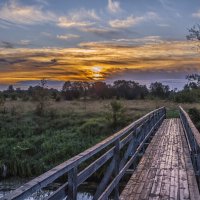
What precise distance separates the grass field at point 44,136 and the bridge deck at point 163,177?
1198cm

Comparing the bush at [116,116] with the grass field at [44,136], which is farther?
the bush at [116,116]

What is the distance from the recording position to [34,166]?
22672 mm

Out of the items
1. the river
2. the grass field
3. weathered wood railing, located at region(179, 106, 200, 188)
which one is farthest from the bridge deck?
the grass field

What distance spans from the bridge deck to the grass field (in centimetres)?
1198

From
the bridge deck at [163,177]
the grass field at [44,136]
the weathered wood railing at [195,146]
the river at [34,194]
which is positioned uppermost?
the weathered wood railing at [195,146]

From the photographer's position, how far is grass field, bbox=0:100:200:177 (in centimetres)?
2341

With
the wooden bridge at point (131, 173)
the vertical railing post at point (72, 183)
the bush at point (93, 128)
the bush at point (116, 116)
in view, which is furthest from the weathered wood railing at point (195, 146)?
the bush at point (116, 116)

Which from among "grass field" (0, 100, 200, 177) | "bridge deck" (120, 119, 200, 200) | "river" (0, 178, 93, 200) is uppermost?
"bridge deck" (120, 119, 200, 200)

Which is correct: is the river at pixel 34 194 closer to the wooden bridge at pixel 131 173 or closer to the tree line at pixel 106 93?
the wooden bridge at pixel 131 173

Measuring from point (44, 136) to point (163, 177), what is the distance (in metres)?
22.6

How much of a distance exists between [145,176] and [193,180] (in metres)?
1.11

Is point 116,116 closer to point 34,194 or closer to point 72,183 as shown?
point 34,194

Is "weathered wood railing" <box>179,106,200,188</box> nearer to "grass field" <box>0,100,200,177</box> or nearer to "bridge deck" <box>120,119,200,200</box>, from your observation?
"bridge deck" <box>120,119,200,200</box>

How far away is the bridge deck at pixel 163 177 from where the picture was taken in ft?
22.5
